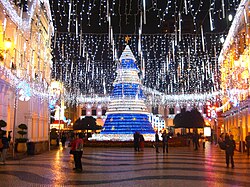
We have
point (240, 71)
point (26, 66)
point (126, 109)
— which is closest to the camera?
point (26, 66)

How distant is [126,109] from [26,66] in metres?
11.7

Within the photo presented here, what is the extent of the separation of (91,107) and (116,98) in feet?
133

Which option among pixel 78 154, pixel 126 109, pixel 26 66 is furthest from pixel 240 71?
pixel 78 154

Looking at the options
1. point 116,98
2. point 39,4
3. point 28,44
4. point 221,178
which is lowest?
point 221,178

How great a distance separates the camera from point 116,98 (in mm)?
33375

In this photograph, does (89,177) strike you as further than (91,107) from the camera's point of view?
No

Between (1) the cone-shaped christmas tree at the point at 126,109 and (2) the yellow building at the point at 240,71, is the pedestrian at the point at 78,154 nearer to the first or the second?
(2) the yellow building at the point at 240,71

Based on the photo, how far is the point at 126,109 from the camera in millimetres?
32656

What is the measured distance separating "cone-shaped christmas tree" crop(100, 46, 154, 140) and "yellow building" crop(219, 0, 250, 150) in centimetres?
818

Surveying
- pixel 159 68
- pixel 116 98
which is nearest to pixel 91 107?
pixel 159 68

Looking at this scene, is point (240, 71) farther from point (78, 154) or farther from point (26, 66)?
point (78, 154)

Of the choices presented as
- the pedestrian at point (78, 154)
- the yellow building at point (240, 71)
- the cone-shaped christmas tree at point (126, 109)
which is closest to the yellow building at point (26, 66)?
the pedestrian at point (78, 154)

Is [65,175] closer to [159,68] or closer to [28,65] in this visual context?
[28,65]

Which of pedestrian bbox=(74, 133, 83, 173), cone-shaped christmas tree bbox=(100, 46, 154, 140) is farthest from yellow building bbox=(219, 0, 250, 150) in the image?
pedestrian bbox=(74, 133, 83, 173)
